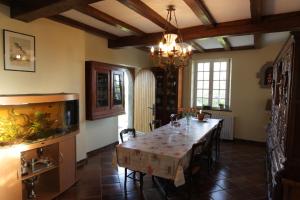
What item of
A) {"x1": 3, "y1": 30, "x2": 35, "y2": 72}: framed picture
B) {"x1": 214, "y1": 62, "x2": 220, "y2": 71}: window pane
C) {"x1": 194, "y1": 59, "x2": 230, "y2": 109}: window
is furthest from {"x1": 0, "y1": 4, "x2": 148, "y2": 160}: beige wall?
{"x1": 214, "y1": 62, "x2": 220, "y2": 71}: window pane

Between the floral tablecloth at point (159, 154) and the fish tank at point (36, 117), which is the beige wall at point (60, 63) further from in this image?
the floral tablecloth at point (159, 154)

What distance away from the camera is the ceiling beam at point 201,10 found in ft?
8.40

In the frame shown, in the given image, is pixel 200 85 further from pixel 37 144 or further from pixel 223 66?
pixel 37 144

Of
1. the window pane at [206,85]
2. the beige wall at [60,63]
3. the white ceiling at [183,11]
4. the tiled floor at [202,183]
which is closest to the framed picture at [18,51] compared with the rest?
the beige wall at [60,63]

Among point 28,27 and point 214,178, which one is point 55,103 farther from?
point 214,178

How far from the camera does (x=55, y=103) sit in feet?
9.78

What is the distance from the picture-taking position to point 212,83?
6.09m

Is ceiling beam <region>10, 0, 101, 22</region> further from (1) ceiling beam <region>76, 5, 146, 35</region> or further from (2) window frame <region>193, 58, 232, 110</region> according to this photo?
(2) window frame <region>193, 58, 232, 110</region>

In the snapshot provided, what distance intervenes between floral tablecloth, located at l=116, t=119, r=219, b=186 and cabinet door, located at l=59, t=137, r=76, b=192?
85 centimetres

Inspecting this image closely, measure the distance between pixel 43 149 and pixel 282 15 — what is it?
13.2 feet

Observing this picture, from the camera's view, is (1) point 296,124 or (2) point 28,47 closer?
(1) point 296,124

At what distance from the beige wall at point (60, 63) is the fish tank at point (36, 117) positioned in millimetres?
309

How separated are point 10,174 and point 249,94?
541cm

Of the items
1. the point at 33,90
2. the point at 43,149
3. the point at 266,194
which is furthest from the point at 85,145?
Answer: the point at 266,194
